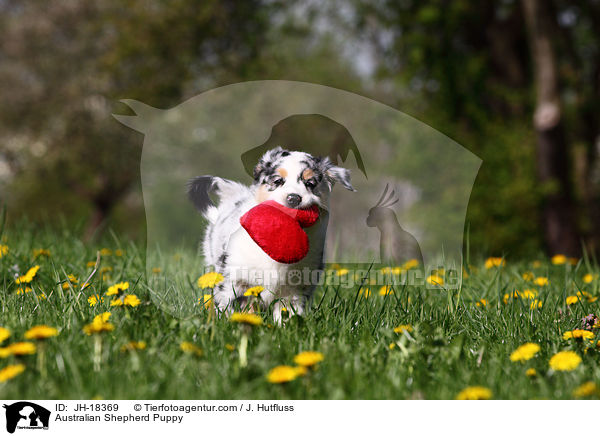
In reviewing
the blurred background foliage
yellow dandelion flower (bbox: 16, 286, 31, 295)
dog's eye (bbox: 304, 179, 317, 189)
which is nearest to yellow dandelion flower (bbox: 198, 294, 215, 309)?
dog's eye (bbox: 304, 179, 317, 189)

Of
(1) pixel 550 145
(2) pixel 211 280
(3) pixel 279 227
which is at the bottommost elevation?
(2) pixel 211 280

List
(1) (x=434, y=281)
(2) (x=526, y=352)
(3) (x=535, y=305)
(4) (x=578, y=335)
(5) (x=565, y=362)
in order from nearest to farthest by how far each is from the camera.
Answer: (5) (x=565, y=362), (2) (x=526, y=352), (4) (x=578, y=335), (3) (x=535, y=305), (1) (x=434, y=281)

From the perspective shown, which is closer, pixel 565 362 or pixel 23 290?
pixel 565 362

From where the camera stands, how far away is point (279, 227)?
2.17 meters

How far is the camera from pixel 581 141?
1022cm

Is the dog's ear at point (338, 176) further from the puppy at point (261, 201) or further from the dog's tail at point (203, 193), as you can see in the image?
the dog's tail at point (203, 193)

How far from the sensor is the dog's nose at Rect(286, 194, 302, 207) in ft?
7.04

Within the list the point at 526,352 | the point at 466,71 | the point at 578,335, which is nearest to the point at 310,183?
the point at 526,352

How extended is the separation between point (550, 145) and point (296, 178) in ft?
21.4

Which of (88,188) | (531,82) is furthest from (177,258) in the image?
(88,188)
